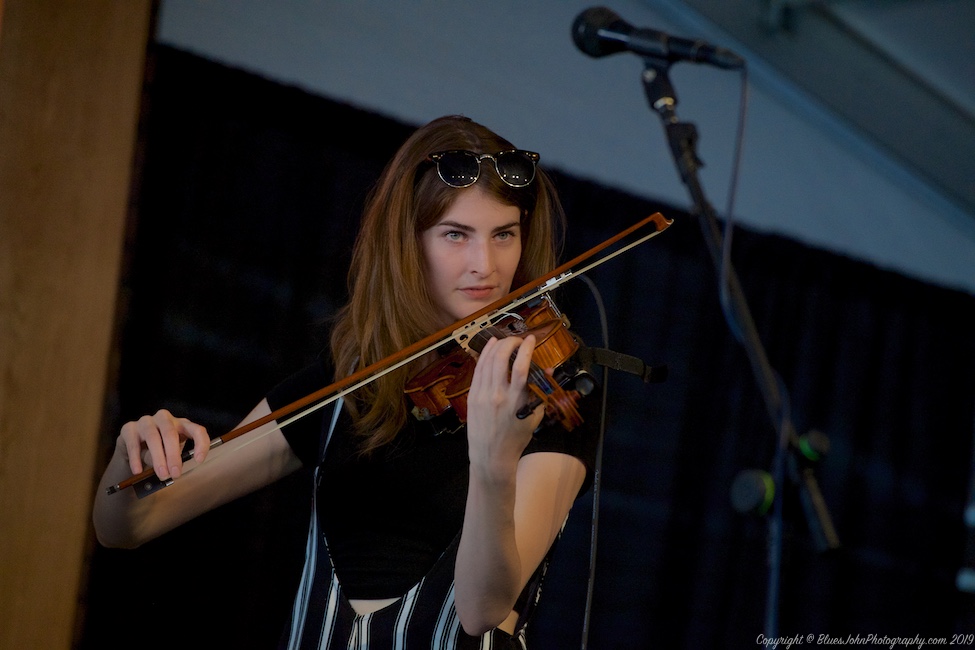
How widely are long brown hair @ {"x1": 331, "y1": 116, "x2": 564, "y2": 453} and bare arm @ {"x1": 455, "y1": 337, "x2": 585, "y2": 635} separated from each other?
1.00 ft

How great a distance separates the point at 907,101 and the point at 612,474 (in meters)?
1.70

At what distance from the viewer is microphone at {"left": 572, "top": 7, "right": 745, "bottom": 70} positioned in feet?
4.27

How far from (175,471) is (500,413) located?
448 mm

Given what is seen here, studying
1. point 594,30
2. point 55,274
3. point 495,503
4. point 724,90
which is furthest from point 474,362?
point 724,90

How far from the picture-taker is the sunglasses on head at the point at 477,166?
1.45 metres

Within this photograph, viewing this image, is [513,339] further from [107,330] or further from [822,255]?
[822,255]

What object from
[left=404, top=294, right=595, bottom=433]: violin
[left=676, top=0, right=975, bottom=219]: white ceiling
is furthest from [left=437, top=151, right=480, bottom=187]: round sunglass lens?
Result: [left=676, top=0, right=975, bottom=219]: white ceiling

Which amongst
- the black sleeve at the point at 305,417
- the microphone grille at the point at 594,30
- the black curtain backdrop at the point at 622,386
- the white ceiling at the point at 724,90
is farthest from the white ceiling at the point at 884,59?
the black sleeve at the point at 305,417

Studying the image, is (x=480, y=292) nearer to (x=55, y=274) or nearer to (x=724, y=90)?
(x=55, y=274)

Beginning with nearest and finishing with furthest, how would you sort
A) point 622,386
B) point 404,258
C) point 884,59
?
point 404,258 → point 622,386 → point 884,59

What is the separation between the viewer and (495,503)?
112 centimetres

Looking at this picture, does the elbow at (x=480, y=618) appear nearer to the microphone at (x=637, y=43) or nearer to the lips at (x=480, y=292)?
the lips at (x=480, y=292)

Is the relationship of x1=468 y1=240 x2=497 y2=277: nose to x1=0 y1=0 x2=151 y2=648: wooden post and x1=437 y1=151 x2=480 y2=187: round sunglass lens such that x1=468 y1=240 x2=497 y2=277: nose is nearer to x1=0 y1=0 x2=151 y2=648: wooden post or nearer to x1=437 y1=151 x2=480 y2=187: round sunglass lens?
x1=437 y1=151 x2=480 y2=187: round sunglass lens

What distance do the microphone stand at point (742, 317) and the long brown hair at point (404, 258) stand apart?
0.84 ft
